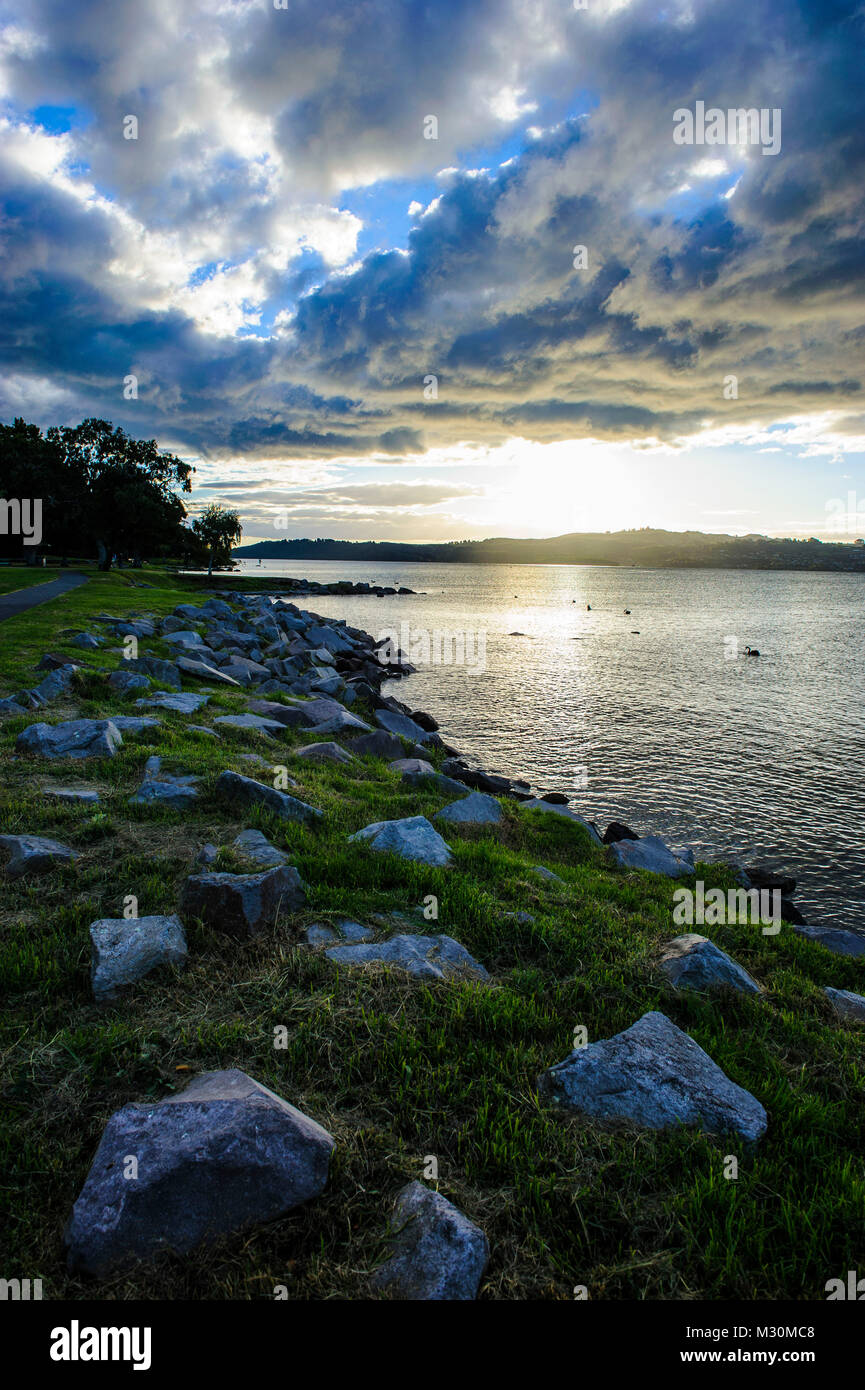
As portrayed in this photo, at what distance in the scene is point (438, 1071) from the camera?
3979 mm

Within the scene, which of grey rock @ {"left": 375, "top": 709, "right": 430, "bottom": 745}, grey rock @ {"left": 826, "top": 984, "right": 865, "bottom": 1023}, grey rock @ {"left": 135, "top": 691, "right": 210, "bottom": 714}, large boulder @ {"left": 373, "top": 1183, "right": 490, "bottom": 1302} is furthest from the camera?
grey rock @ {"left": 375, "top": 709, "right": 430, "bottom": 745}

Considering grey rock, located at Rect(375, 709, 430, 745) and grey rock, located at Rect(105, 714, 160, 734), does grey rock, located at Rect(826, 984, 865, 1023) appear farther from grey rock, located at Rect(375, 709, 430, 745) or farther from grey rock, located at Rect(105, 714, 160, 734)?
grey rock, located at Rect(375, 709, 430, 745)

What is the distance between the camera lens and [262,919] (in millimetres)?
5324

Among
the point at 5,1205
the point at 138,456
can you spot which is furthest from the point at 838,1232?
the point at 138,456

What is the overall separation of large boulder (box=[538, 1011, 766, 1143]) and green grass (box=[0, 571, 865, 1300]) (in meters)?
0.14

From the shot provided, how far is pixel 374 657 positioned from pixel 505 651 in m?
9.85

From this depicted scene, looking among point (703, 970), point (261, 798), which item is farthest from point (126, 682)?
point (703, 970)

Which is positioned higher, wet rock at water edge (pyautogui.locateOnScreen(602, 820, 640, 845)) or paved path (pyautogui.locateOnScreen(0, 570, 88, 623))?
paved path (pyautogui.locateOnScreen(0, 570, 88, 623))

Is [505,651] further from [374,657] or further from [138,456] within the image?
[138,456]

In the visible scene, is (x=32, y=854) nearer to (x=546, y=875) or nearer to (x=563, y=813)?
(x=546, y=875)

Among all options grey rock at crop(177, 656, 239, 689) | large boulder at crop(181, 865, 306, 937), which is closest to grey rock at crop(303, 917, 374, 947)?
large boulder at crop(181, 865, 306, 937)

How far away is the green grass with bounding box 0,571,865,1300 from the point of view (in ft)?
9.66

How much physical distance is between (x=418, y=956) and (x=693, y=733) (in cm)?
1879

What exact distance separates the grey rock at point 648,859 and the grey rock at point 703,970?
381 centimetres
